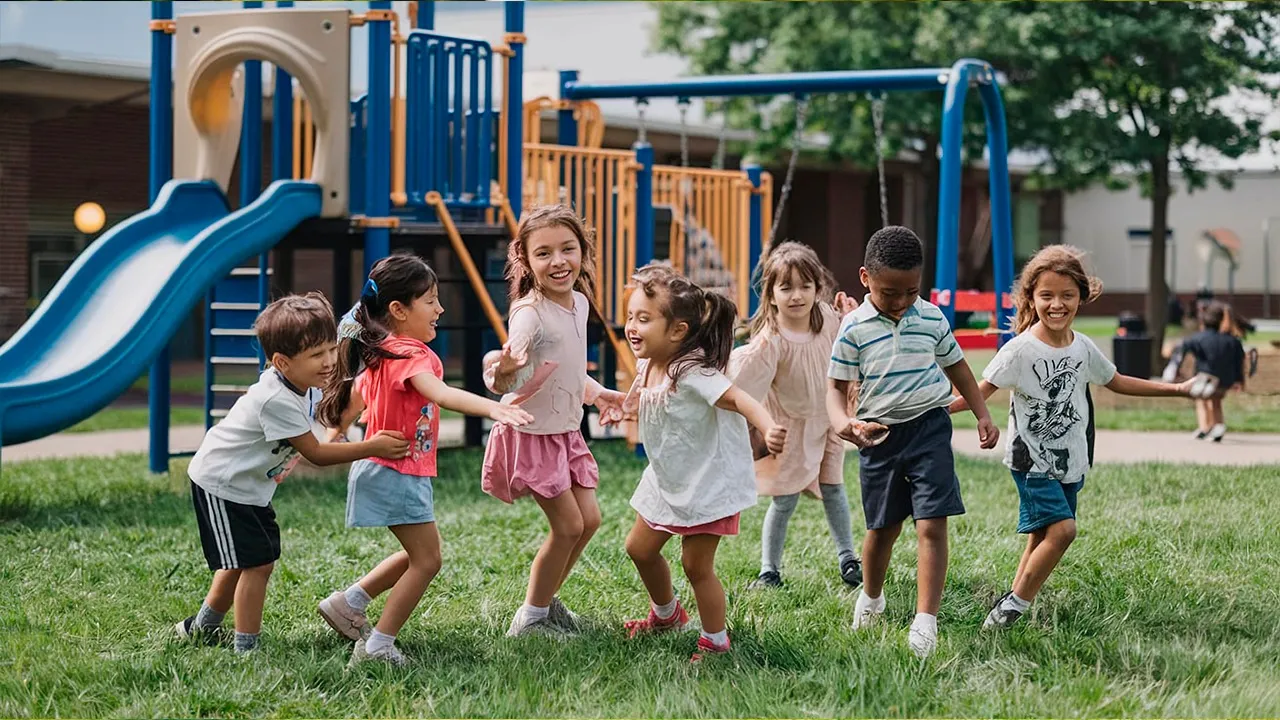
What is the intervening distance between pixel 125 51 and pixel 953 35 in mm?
11359

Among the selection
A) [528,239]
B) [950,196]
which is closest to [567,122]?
[950,196]

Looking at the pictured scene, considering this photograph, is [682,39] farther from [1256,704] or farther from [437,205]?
[1256,704]

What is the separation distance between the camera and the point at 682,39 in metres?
25.5

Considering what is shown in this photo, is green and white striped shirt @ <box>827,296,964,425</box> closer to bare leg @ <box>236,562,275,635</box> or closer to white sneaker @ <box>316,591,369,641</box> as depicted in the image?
white sneaker @ <box>316,591,369,641</box>

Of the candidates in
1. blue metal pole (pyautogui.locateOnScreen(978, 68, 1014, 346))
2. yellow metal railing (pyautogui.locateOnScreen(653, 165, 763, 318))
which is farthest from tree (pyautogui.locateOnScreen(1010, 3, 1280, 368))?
blue metal pole (pyautogui.locateOnScreen(978, 68, 1014, 346))

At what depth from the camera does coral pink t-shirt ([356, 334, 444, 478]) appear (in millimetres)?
4520

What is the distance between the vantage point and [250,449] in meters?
4.61

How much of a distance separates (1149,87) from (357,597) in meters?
18.0

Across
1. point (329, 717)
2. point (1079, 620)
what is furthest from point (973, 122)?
point (329, 717)

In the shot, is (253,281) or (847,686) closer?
(847,686)

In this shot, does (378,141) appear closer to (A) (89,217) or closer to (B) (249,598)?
(B) (249,598)

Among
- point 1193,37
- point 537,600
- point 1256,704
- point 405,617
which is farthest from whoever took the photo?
point 1193,37

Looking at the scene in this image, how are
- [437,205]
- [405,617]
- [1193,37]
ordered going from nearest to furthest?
1. [405,617]
2. [437,205]
3. [1193,37]

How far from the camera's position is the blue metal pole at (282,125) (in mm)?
10281
